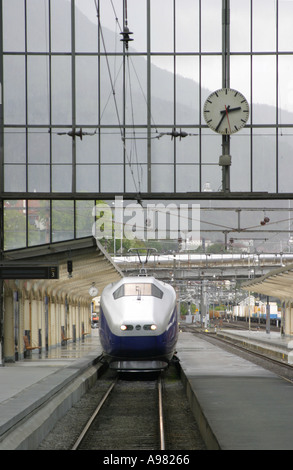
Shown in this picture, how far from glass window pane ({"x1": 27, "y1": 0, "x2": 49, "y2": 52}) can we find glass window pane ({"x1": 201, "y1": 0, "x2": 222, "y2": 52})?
17.6 ft

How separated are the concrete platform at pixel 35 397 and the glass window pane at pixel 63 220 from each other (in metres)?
4.57

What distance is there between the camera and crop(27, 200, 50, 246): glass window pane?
28953 millimetres

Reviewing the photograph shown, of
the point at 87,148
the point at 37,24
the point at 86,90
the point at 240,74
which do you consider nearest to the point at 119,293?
the point at 87,148

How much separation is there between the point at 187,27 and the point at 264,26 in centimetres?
267

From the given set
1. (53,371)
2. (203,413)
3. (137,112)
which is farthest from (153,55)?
(203,413)

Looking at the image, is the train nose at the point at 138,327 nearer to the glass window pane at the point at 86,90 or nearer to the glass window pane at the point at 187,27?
the glass window pane at the point at 86,90

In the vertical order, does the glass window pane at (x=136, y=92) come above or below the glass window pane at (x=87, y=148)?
above

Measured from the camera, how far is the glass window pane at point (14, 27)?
2781 centimetres

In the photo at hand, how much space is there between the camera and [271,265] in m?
92.6

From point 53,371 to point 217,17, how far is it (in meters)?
13.2

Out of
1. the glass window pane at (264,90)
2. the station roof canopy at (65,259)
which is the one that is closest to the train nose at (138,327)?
the station roof canopy at (65,259)

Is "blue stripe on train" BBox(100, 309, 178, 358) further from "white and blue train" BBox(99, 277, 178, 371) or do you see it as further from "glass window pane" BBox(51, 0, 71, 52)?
"glass window pane" BBox(51, 0, 71, 52)

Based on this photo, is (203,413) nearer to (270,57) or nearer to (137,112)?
(137,112)
